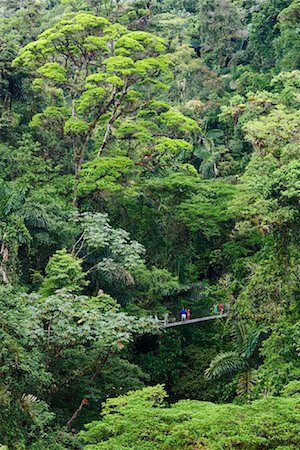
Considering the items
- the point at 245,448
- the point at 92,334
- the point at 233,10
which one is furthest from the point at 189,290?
the point at 233,10

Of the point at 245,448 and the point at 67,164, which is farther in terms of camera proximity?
the point at 67,164

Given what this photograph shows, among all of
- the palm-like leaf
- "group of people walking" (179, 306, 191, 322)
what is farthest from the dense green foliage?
"group of people walking" (179, 306, 191, 322)

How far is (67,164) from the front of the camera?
20.3 metres

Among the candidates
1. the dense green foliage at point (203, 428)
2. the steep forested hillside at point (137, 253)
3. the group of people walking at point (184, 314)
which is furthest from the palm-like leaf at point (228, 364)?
the dense green foliage at point (203, 428)

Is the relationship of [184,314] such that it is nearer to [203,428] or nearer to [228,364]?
[228,364]

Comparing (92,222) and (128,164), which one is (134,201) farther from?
(92,222)

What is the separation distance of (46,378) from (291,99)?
43.2 ft

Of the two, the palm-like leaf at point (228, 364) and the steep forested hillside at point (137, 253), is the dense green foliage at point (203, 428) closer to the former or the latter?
the steep forested hillside at point (137, 253)

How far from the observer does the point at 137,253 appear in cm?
1598

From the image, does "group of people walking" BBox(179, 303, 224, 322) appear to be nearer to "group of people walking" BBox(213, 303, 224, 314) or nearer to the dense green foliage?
"group of people walking" BBox(213, 303, 224, 314)

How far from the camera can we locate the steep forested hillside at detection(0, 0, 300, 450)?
8.98 meters

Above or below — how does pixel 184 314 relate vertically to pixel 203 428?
below

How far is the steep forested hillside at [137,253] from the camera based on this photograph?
898 cm

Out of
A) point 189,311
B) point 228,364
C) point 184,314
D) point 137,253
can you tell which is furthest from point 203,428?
point 189,311
